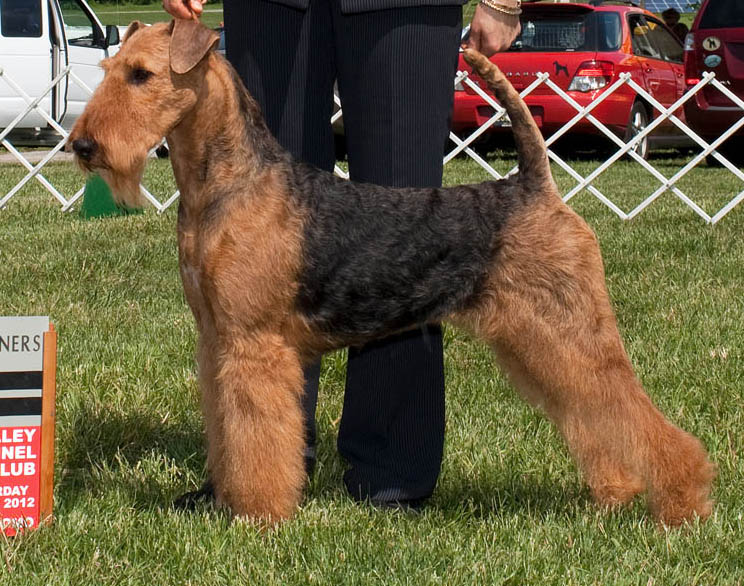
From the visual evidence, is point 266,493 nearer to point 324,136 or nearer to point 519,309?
point 519,309

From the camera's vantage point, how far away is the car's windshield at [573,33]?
12359mm

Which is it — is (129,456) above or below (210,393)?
below

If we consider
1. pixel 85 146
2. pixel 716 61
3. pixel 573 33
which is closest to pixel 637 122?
pixel 716 61

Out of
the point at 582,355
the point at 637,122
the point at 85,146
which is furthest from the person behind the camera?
the point at 637,122

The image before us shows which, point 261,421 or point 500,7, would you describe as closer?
point 261,421

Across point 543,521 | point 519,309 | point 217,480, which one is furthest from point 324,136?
point 543,521

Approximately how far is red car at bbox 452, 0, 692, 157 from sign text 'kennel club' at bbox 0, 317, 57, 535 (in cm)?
950

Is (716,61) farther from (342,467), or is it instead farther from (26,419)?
(26,419)

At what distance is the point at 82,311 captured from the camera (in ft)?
17.6

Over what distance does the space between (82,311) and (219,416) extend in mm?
2521

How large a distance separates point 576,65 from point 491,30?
9198 mm

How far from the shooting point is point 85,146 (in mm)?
2781

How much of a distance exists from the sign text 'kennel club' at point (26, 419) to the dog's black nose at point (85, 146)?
523mm

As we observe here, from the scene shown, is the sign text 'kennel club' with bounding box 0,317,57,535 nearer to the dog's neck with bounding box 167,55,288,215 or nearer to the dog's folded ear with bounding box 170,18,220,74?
the dog's neck with bounding box 167,55,288,215
